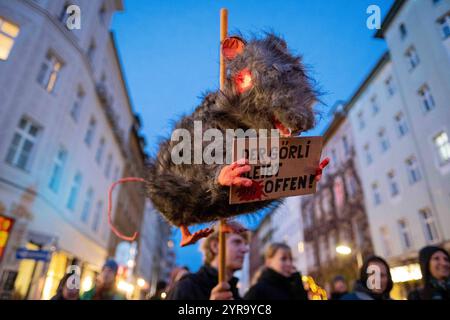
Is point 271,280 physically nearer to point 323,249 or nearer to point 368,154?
point 368,154

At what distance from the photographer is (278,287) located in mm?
2916

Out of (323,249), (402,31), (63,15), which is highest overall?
(323,249)

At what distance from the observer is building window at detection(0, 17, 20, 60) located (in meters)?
1.73

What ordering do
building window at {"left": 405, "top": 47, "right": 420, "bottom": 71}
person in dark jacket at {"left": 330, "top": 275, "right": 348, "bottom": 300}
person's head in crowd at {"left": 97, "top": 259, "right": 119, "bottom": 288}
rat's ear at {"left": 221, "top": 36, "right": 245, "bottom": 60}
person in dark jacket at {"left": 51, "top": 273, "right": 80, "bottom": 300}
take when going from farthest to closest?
person in dark jacket at {"left": 330, "top": 275, "right": 348, "bottom": 300} < building window at {"left": 405, "top": 47, "right": 420, "bottom": 71} < person's head in crowd at {"left": 97, "top": 259, "right": 119, "bottom": 288} < person in dark jacket at {"left": 51, "top": 273, "right": 80, "bottom": 300} < rat's ear at {"left": 221, "top": 36, "right": 245, "bottom": 60}

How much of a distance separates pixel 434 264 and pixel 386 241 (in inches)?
564

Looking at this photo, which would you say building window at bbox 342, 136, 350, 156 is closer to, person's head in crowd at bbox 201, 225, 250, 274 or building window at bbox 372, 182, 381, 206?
building window at bbox 372, 182, 381, 206

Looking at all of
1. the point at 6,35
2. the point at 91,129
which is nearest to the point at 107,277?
the point at 6,35

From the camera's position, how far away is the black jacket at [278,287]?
2.78 m

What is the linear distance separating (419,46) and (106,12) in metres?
2.92

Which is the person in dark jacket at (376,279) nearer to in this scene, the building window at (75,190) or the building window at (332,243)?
the building window at (75,190)

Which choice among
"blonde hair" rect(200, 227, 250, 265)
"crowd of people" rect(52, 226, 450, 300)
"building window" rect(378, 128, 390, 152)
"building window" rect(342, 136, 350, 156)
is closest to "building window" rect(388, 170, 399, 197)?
"building window" rect(378, 128, 390, 152)

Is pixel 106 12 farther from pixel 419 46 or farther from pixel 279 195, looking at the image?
pixel 419 46

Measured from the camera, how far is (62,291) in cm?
174
